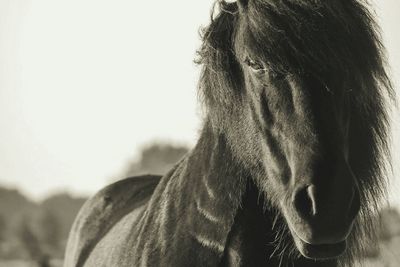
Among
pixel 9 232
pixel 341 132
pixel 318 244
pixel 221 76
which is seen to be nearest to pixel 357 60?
pixel 341 132

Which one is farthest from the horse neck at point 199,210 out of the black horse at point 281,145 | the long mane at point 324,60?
the long mane at point 324,60

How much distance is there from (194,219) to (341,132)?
0.82 m

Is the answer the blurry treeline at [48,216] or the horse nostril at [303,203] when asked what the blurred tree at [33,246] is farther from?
the horse nostril at [303,203]

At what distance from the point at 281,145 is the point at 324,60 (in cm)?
41

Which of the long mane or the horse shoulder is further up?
the long mane

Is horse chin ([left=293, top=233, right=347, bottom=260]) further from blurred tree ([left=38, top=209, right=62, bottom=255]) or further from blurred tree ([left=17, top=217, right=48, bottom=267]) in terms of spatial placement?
blurred tree ([left=38, top=209, right=62, bottom=255])

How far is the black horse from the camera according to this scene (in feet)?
9.24

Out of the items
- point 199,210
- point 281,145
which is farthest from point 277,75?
point 199,210

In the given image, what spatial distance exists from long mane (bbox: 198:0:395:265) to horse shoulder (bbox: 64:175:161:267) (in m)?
1.78

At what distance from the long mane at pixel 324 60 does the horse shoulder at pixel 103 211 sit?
178cm

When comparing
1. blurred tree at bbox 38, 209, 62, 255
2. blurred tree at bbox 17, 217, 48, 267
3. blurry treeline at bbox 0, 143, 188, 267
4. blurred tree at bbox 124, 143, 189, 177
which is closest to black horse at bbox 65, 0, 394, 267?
blurred tree at bbox 17, 217, 48, 267

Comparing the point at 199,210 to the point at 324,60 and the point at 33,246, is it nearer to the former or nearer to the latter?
the point at 324,60

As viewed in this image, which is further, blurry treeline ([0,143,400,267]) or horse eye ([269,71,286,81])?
blurry treeline ([0,143,400,267])

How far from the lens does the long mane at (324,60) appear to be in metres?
3.03
